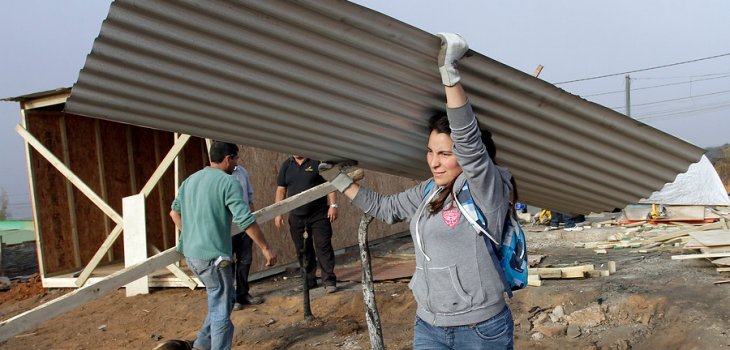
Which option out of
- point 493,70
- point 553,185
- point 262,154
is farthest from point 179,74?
point 262,154

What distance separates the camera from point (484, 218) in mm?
2217

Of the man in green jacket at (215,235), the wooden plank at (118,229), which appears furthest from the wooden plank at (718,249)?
the wooden plank at (118,229)

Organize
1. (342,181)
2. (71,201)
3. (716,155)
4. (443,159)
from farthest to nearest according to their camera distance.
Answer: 1. (716,155)
2. (71,201)
3. (342,181)
4. (443,159)

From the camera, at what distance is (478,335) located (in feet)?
7.38

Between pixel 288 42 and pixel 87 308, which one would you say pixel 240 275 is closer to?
pixel 87 308

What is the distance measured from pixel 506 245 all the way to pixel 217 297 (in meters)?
2.93

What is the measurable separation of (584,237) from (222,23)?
12.2 m

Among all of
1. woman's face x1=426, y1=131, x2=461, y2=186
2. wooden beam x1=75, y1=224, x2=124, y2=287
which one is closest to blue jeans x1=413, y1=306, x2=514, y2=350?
woman's face x1=426, y1=131, x2=461, y2=186

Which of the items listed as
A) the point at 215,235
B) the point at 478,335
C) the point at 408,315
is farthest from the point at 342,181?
the point at 408,315

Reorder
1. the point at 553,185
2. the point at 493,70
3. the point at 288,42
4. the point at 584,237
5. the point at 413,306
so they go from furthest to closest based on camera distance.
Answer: the point at 584,237 < the point at 413,306 < the point at 553,185 < the point at 493,70 < the point at 288,42

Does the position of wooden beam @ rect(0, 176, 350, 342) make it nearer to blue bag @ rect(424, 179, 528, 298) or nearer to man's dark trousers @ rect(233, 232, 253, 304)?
blue bag @ rect(424, 179, 528, 298)

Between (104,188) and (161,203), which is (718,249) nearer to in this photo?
(161,203)

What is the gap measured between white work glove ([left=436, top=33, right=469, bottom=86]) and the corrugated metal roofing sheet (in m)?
0.07

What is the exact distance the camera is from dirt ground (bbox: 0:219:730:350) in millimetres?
4805
